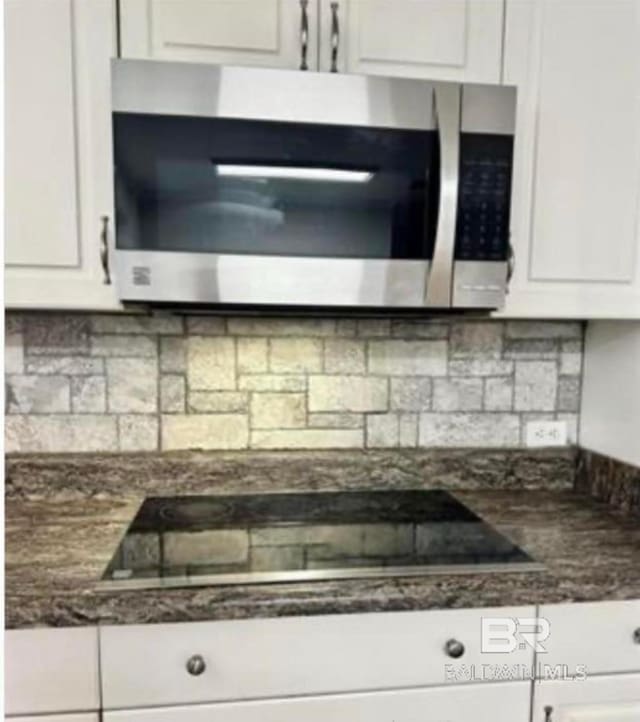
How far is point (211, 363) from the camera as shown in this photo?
1678 mm

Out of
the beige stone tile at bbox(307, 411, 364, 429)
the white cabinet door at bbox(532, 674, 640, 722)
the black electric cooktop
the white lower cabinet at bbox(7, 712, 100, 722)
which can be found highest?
the beige stone tile at bbox(307, 411, 364, 429)

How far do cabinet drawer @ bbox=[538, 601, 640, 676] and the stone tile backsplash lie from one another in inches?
25.2

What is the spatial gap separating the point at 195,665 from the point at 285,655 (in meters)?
0.16

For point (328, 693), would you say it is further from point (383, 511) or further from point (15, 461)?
point (15, 461)

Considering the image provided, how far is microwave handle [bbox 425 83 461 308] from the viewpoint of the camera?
1286 mm

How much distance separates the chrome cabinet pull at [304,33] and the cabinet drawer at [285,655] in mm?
1107

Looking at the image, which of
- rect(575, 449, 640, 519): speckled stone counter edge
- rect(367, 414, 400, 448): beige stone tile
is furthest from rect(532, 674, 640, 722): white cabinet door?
rect(367, 414, 400, 448): beige stone tile

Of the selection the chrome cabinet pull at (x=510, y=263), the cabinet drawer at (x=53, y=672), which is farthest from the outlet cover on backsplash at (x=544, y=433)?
the cabinet drawer at (x=53, y=672)

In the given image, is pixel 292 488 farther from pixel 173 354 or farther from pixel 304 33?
pixel 304 33

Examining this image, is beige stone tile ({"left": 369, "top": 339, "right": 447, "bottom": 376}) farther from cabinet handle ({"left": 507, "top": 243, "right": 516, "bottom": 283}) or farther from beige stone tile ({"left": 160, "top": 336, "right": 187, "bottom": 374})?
beige stone tile ({"left": 160, "top": 336, "right": 187, "bottom": 374})

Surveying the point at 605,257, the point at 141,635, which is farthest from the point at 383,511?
the point at 605,257

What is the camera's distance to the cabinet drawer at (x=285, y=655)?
1.10m

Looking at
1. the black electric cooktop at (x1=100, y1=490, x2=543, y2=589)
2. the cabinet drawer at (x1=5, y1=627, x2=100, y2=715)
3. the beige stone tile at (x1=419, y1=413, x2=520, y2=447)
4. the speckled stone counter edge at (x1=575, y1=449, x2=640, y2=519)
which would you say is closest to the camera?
the cabinet drawer at (x1=5, y1=627, x2=100, y2=715)

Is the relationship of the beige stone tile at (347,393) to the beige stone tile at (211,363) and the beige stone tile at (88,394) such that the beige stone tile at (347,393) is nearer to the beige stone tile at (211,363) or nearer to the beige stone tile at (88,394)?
the beige stone tile at (211,363)
